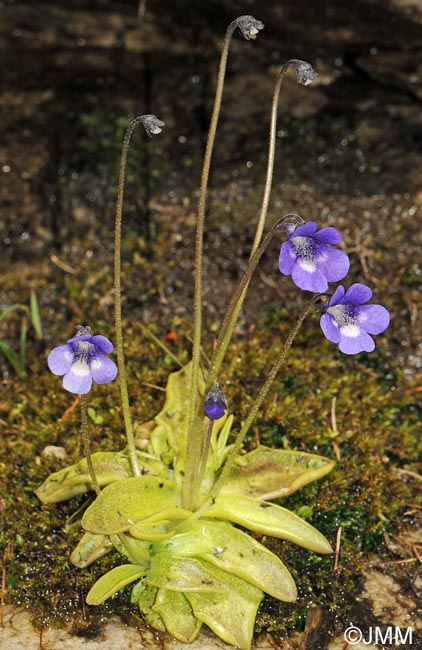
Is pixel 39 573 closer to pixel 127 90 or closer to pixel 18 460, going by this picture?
pixel 18 460

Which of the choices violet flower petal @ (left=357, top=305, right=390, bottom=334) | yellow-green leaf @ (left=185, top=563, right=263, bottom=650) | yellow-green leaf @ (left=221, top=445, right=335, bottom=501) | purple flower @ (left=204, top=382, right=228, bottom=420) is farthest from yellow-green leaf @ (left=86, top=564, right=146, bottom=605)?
violet flower petal @ (left=357, top=305, right=390, bottom=334)

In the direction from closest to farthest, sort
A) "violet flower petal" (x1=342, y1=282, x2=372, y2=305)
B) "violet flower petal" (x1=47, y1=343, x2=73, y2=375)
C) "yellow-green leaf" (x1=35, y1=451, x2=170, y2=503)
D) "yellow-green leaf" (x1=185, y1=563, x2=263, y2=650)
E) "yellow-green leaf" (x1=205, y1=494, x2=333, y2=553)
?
"violet flower petal" (x1=342, y1=282, x2=372, y2=305), "violet flower petal" (x1=47, y1=343, x2=73, y2=375), "yellow-green leaf" (x1=185, y1=563, x2=263, y2=650), "yellow-green leaf" (x1=205, y1=494, x2=333, y2=553), "yellow-green leaf" (x1=35, y1=451, x2=170, y2=503)

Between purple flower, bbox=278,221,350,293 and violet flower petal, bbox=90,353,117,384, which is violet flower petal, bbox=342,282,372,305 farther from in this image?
violet flower petal, bbox=90,353,117,384

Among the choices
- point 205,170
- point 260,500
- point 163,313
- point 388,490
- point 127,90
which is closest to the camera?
point 205,170

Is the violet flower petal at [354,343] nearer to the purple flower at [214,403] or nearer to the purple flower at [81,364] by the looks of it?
the purple flower at [214,403]

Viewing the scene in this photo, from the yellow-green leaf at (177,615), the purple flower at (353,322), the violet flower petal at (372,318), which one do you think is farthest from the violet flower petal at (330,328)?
the yellow-green leaf at (177,615)

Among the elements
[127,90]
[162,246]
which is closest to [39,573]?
[162,246]

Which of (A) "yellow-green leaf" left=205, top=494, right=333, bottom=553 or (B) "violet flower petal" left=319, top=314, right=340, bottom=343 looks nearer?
(B) "violet flower petal" left=319, top=314, right=340, bottom=343
